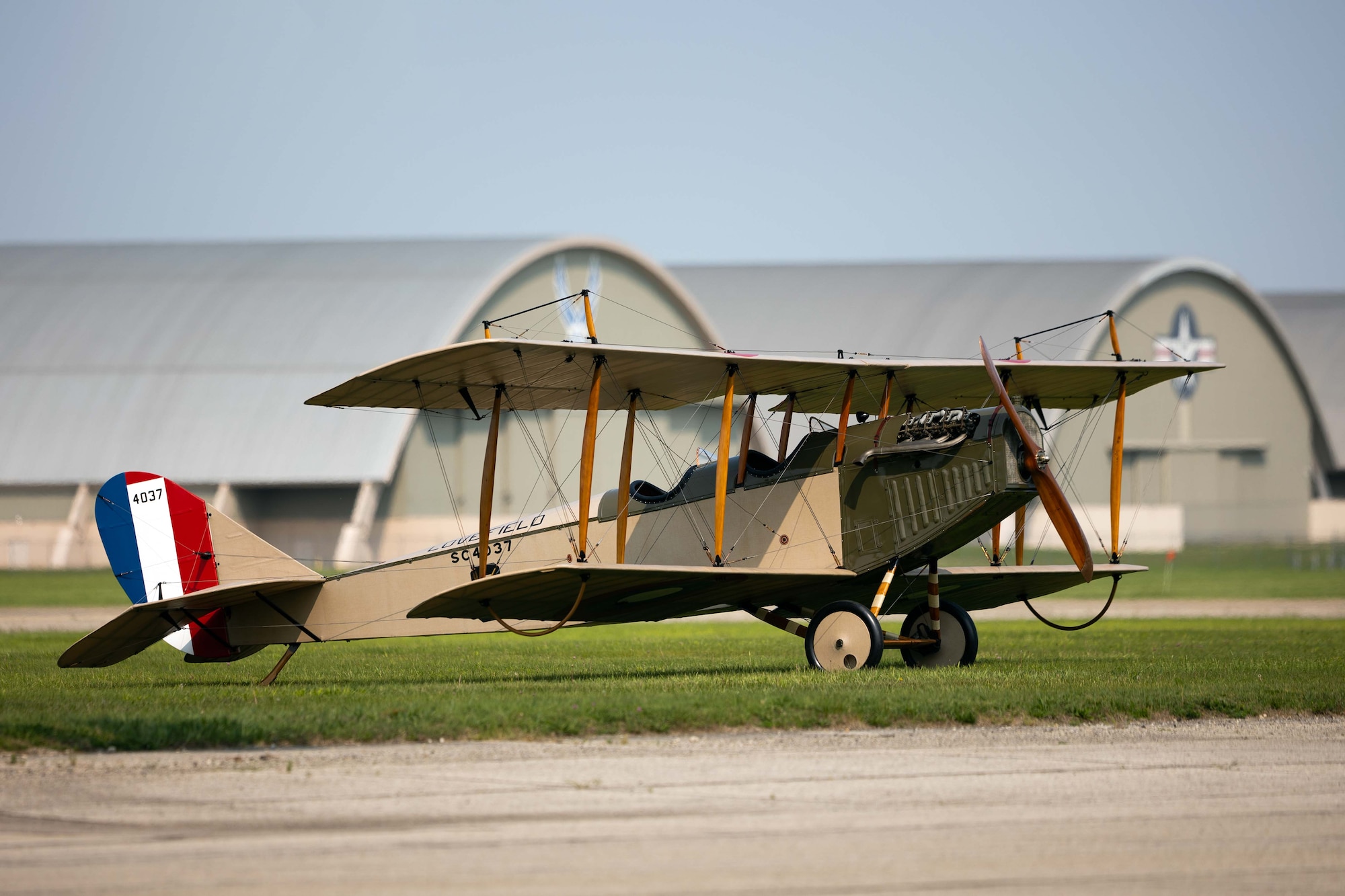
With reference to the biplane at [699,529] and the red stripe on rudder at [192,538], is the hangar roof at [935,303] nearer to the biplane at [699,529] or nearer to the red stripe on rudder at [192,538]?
the biplane at [699,529]

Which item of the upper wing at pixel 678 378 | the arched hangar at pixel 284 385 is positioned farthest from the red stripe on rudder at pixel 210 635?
the arched hangar at pixel 284 385

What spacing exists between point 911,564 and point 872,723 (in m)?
3.87

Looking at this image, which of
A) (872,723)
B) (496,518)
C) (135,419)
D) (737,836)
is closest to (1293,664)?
(872,723)

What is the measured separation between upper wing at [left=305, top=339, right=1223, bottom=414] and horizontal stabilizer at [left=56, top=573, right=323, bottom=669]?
6.69ft

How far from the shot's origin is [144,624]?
46.3 ft

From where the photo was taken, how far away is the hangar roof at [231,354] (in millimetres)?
43344

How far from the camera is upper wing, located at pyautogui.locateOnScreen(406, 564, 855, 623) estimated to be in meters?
12.7

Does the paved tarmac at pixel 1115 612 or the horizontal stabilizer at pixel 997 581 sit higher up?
A: the horizontal stabilizer at pixel 997 581

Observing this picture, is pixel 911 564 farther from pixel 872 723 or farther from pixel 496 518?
pixel 496 518

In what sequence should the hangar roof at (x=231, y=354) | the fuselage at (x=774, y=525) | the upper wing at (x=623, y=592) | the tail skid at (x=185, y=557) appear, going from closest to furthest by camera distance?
the upper wing at (x=623, y=592)
the fuselage at (x=774, y=525)
the tail skid at (x=185, y=557)
the hangar roof at (x=231, y=354)

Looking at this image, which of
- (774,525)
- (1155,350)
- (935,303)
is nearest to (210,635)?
(774,525)

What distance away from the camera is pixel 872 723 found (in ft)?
35.1

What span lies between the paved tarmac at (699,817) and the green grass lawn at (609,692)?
453 mm

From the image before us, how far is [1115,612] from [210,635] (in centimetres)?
2124
